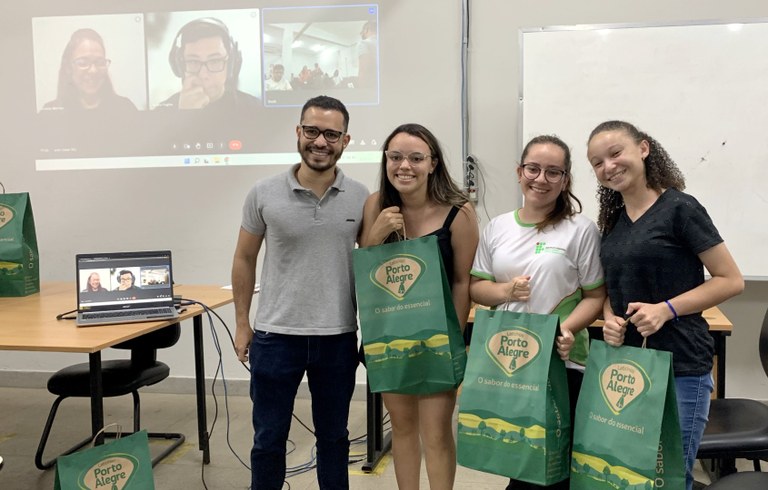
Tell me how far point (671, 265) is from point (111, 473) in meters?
1.55

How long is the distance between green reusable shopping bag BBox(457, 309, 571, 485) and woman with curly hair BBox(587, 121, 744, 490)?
18 centimetres

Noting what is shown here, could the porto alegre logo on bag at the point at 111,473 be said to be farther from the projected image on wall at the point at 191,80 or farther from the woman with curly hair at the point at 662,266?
the projected image on wall at the point at 191,80

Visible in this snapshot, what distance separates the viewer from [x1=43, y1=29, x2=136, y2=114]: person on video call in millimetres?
3775

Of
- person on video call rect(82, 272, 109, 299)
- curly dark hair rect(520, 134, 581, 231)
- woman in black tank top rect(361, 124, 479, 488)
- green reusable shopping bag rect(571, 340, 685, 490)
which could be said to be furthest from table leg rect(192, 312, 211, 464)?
green reusable shopping bag rect(571, 340, 685, 490)

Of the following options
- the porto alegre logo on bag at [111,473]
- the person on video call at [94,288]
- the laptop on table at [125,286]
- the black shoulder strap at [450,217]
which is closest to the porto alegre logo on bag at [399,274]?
the black shoulder strap at [450,217]

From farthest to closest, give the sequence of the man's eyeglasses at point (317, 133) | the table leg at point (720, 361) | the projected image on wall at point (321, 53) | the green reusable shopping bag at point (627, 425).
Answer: the projected image on wall at point (321, 53), the table leg at point (720, 361), the man's eyeglasses at point (317, 133), the green reusable shopping bag at point (627, 425)

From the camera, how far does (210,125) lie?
12.2 feet

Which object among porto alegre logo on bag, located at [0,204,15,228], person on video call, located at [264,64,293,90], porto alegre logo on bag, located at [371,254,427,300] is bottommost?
porto alegre logo on bag, located at [371,254,427,300]

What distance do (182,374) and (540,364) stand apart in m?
2.98

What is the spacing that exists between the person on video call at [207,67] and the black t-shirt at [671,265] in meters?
2.67

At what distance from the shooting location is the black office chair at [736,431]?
→ 6.32ft

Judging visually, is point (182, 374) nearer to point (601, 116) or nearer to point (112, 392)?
point (112, 392)

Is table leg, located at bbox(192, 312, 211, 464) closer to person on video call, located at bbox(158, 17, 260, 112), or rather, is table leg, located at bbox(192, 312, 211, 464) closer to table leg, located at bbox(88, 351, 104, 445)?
table leg, located at bbox(88, 351, 104, 445)

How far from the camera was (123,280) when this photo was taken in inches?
94.7
